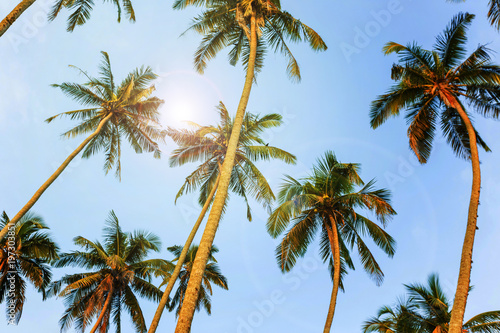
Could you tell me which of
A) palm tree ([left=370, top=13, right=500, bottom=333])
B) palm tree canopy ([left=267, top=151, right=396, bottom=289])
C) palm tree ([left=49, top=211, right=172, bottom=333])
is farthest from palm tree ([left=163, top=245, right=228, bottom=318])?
palm tree ([left=370, top=13, right=500, bottom=333])

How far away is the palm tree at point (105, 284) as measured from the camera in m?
17.4

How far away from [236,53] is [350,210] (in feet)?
29.9

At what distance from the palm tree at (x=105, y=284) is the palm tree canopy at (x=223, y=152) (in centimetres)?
474

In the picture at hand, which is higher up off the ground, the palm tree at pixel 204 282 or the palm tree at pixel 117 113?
the palm tree at pixel 117 113

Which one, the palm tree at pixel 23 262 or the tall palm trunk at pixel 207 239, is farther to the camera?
the palm tree at pixel 23 262

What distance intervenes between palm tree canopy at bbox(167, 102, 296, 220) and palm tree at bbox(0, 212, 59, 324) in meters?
7.30

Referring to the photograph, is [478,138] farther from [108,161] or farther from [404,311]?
[108,161]

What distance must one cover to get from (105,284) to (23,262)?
13.6 feet

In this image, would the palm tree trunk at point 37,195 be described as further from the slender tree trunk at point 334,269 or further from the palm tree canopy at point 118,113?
the slender tree trunk at point 334,269

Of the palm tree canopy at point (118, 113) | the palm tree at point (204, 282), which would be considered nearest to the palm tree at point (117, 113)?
the palm tree canopy at point (118, 113)

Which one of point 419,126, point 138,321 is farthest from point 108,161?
point 419,126

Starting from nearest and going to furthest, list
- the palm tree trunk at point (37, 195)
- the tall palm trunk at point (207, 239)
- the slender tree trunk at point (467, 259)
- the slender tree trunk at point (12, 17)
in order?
1. the tall palm trunk at point (207, 239)
2. the slender tree trunk at point (12, 17)
3. the slender tree trunk at point (467, 259)
4. the palm tree trunk at point (37, 195)

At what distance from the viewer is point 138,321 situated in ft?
59.5

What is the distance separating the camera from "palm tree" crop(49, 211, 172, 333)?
17391mm
